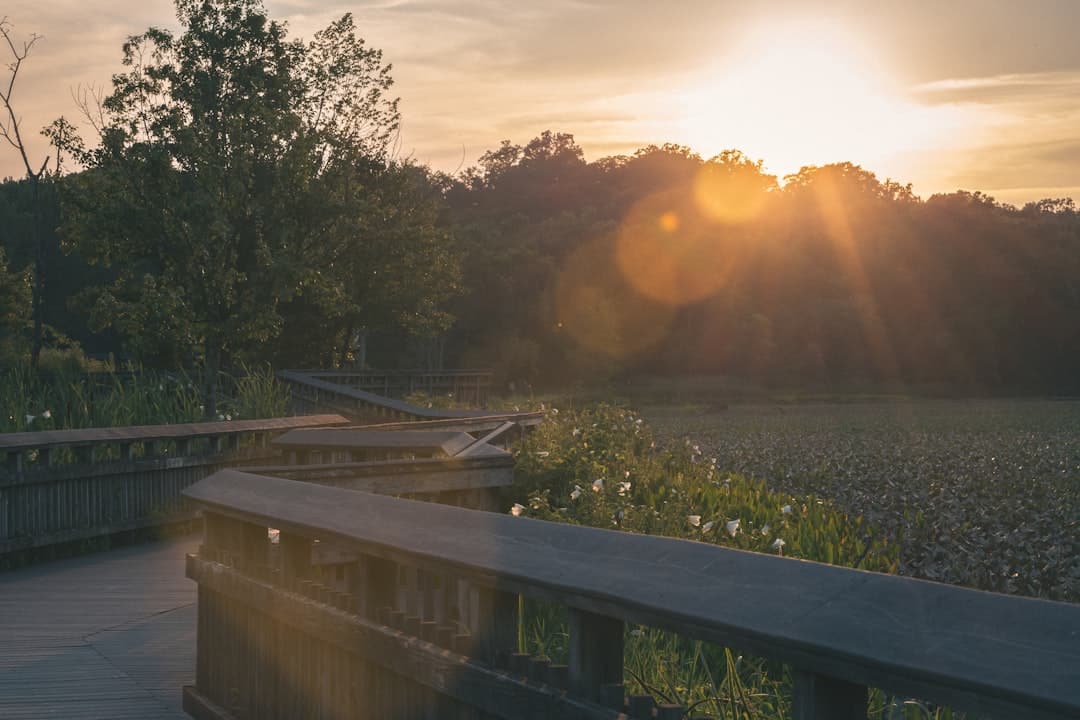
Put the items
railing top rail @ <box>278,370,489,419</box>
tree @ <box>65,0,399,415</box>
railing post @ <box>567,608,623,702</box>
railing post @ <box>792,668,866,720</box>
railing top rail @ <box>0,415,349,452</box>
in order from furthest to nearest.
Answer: tree @ <box>65,0,399,415</box> < railing top rail @ <box>278,370,489,419</box> < railing top rail @ <box>0,415,349,452</box> < railing post @ <box>567,608,623,702</box> < railing post @ <box>792,668,866,720</box>

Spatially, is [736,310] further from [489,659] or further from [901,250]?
[489,659]

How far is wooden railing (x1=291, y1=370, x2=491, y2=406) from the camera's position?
28.0m

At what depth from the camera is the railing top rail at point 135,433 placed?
10289 millimetres

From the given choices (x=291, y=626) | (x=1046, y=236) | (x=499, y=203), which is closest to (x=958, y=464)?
(x=291, y=626)

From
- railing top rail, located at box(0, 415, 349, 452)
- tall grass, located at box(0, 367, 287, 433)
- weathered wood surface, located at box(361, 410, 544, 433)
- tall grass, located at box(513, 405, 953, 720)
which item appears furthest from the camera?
tall grass, located at box(0, 367, 287, 433)

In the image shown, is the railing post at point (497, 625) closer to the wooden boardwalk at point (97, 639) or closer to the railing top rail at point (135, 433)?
the wooden boardwalk at point (97, 639)

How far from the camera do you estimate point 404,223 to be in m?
36.7

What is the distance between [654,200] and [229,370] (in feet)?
179

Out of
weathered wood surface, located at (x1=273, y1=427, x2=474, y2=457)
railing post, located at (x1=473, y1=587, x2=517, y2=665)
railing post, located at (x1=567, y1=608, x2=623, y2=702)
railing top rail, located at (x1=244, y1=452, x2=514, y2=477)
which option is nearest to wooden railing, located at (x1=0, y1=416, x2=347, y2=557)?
weathered wood surface, located at (x1=273, y1=427, x2=474, y2=457)

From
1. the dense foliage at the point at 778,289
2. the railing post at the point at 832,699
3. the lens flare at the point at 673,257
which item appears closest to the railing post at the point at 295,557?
the railing post at the point at 832,699

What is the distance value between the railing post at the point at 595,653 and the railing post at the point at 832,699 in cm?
69

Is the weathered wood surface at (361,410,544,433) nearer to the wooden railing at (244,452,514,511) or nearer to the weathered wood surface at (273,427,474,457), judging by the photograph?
the weathered wood surface at (273,427,474,457)

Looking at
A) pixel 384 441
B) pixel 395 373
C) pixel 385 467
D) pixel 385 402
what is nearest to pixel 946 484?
pixel 385 402

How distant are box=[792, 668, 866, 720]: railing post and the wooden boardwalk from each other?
424 cm
